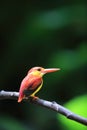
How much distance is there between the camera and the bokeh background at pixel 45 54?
133cm

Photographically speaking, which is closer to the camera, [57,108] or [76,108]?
[57,108]

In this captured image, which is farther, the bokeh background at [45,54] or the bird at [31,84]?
the bokeh background at [45,54]

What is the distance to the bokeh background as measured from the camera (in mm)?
1329

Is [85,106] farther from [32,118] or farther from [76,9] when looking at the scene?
[76,9]

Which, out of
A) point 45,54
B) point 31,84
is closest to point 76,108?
point 45,54

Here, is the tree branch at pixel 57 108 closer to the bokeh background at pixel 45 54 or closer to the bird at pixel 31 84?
the bird at pixel 31 84

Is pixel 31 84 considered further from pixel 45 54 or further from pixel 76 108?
pixel 45 54

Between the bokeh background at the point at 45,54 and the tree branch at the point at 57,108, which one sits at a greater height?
the tree branch at the point at 57,108

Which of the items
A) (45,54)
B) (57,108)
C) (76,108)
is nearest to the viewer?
(57,108)

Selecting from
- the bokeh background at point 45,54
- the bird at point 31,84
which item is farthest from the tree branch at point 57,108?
the bokeh background at point 45,54

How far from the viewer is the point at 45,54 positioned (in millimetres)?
1638

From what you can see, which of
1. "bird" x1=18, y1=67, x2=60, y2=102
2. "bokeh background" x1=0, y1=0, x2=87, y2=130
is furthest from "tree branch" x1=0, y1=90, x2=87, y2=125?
"bokeh background" x1=0, y1=0, x2=87, y2=130

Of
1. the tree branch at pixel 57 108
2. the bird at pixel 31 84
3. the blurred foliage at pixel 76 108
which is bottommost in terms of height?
the blurred foliage at pixel 76 108

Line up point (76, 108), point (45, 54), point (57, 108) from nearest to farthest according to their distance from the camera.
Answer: point (57, 108)
point (76, 108)
point (45, 54)
